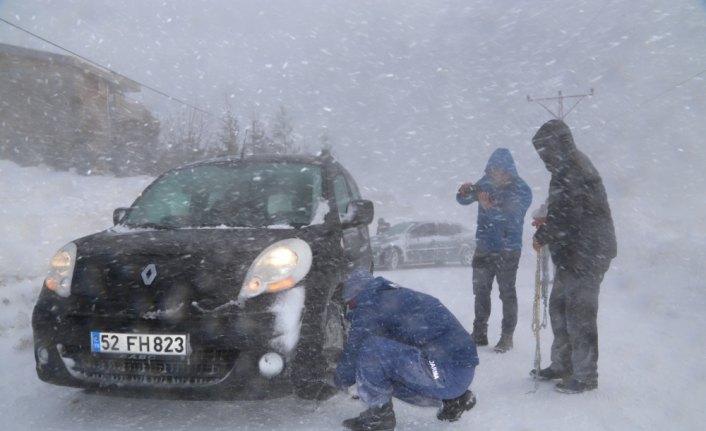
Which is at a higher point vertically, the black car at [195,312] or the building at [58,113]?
the building at [58,113]

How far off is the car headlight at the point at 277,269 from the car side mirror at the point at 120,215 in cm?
141

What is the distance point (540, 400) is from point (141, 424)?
7.59 ft

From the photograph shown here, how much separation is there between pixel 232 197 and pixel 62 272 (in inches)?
44.6

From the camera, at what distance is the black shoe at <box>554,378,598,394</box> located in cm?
336

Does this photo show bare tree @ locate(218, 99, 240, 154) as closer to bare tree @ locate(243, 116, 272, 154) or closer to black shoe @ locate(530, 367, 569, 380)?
bare tree @ locate(243, 116, 272, 154)

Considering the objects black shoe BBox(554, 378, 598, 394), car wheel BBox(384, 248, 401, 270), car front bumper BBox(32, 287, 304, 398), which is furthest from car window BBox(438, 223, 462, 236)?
car front bumper BBox(32, 287, 304, 398)

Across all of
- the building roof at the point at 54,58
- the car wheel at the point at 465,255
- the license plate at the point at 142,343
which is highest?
the building roof at the point at 54,58

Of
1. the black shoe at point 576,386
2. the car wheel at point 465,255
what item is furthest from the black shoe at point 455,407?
the car wheel at point 465,255

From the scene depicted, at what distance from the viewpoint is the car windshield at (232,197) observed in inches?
130

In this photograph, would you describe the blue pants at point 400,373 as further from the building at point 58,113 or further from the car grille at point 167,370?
the building at point 58,113

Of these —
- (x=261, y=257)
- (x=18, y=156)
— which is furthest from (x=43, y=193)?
(x=261, y=257)

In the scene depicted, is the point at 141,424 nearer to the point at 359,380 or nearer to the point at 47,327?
the point at 47,327

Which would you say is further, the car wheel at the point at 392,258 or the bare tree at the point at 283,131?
the bare tree at the point at 283,131

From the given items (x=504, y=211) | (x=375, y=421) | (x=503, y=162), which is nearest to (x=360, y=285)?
(x=375, y=421)
